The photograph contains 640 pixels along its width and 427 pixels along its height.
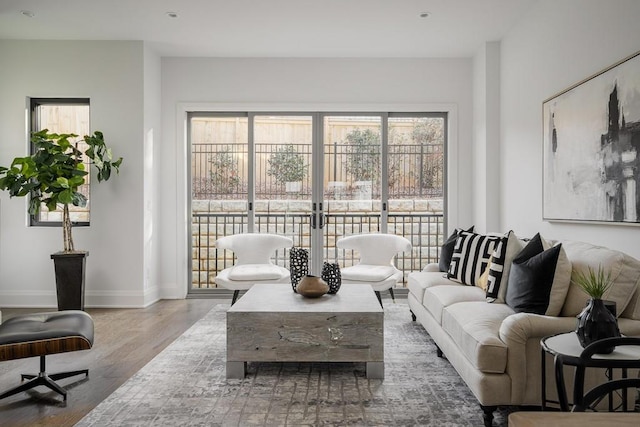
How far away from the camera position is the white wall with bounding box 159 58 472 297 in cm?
591

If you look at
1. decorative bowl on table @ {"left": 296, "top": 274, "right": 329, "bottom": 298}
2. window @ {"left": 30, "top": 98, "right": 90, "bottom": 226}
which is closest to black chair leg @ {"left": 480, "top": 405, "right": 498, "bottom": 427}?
decorative bowl on table @ {"left": 296, "top": 274, "right": 329, "bottom": 298}

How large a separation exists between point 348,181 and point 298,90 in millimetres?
1226

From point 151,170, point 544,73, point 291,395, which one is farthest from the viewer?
point 151,170

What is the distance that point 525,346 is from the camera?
7.82 ft

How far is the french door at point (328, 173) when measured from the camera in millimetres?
6070

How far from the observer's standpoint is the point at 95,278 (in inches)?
215

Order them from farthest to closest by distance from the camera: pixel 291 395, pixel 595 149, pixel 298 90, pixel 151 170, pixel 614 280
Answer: pixel 298 90, pixel 151 170, pixel 595 149, pixel 291 395, pixel 614 280

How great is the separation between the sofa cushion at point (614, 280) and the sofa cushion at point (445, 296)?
849 millimetres

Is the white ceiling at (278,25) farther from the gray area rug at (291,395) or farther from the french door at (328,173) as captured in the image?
the gray area rug at (291,395)

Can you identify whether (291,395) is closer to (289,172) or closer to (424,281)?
(424,281)

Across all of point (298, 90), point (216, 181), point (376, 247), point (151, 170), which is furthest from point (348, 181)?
point (151, 170)

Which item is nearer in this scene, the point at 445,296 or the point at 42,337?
the point at 42,337

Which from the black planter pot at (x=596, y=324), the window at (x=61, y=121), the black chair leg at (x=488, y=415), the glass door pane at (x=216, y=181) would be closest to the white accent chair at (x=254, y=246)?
the glass door pane at (x=216, y=181)

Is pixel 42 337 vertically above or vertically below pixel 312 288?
below
